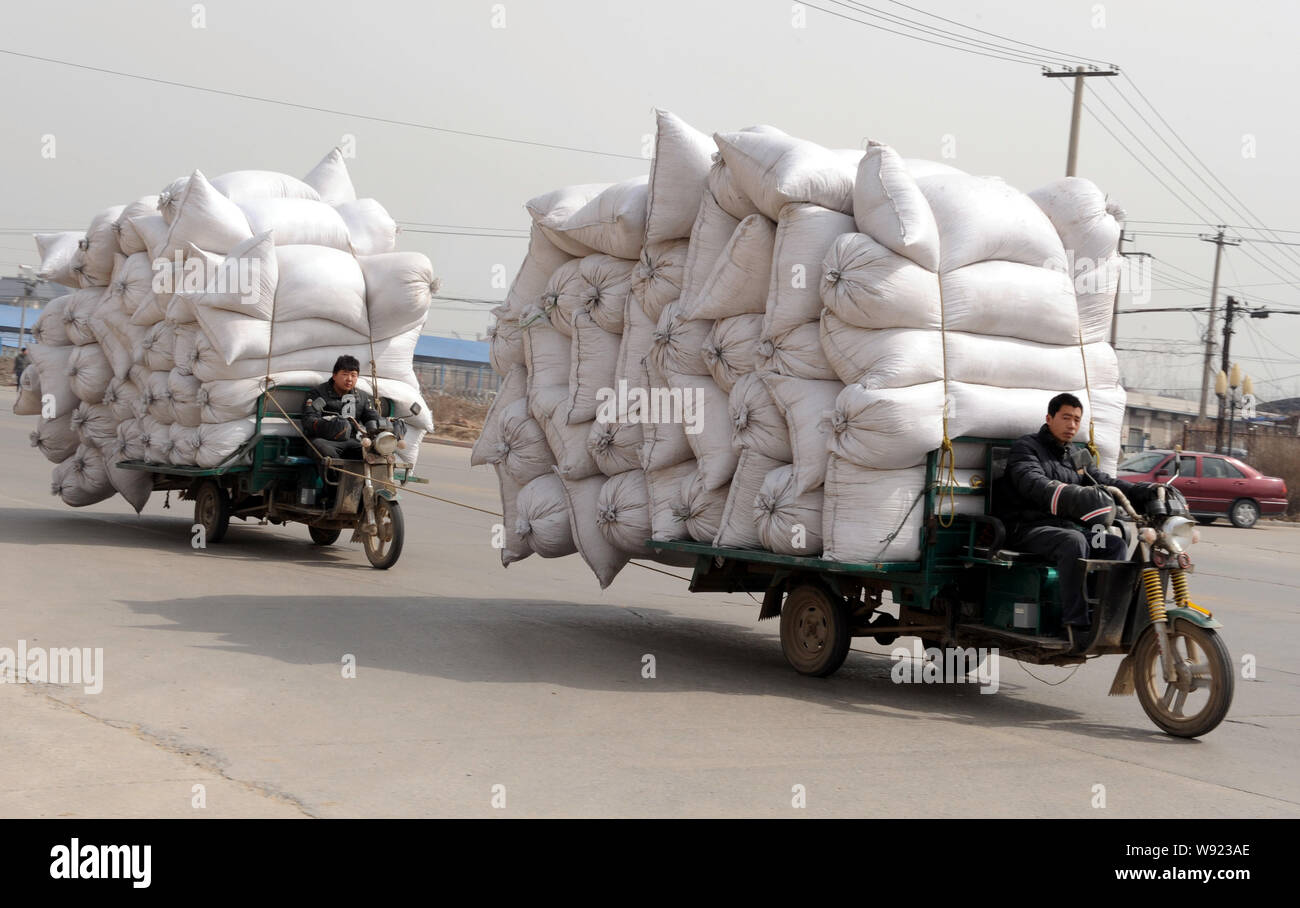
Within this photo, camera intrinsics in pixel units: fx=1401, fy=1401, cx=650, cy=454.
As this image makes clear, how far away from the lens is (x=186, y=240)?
13055mm

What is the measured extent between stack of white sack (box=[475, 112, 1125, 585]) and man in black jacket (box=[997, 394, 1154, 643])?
0.85 feet

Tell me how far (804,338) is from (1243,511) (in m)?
23.9

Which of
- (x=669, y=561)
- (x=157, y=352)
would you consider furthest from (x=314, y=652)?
(x=157, y=352)

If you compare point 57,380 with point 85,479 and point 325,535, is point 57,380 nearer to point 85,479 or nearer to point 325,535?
point 85,479

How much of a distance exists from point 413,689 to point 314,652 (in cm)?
117

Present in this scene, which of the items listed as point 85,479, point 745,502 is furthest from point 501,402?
point 85,479

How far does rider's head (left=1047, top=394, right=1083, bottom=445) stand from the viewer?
7.52m

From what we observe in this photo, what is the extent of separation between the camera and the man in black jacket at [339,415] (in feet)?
41.8

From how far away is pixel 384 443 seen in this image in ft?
41.6

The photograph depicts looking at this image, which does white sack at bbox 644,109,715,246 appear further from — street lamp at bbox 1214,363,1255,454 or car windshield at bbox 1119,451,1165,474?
street lamp at bbox 1214,363,1255,454

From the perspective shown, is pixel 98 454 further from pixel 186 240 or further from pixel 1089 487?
pixel 1089 487

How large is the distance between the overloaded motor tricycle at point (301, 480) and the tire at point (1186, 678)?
7082 millimetres

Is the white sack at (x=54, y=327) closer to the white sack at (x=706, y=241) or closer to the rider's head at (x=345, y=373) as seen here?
the rider's head at (x=345, y=373)

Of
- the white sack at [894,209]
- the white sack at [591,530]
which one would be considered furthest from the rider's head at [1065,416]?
the white sack at [591,530]
